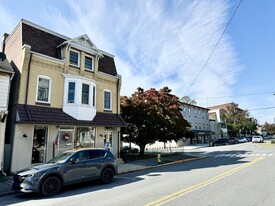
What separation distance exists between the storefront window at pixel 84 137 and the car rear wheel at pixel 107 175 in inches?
249

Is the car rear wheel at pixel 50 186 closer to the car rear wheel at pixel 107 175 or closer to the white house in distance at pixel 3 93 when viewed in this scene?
the car rear wheel at pixel 107 175

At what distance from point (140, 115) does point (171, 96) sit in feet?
15.2

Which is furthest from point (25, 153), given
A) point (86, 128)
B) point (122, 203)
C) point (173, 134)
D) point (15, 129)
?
point (173, 134)

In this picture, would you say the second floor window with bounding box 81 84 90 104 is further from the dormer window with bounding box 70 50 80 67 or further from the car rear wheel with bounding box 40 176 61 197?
the car rear wheel with bounding box 40 176 61 197

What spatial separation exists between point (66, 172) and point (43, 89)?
7.85 metres

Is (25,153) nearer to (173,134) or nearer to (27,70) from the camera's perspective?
(27,70)

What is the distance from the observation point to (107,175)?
11133mm

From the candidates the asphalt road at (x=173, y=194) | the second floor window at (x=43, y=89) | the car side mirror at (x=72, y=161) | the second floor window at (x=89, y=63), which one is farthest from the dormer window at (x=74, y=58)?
the asphalt road at (x=173, y=194)

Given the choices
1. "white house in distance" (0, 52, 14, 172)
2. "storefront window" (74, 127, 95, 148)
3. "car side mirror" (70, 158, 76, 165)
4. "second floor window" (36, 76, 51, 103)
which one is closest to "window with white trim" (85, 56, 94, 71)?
"second floor window" (36, 76, 51, 103)

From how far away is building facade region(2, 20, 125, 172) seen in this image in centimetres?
1402

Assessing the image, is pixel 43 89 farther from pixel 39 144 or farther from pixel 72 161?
pixel 72 161

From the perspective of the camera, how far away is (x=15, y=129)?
13.6m

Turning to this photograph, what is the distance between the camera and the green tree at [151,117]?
2214cm

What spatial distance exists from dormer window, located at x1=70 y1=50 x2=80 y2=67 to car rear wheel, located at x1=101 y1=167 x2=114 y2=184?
30.7ft
